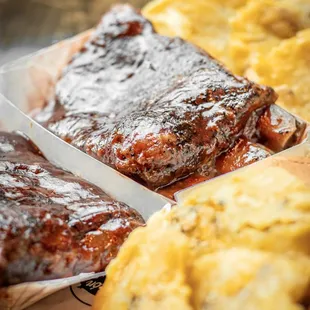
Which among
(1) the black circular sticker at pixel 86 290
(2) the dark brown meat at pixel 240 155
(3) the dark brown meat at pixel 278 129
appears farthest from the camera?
(3) the dark brown meat at pixel 278 129

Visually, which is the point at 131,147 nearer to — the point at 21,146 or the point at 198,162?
the point at 198,162

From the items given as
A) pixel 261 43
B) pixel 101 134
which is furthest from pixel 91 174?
pixel 261 43

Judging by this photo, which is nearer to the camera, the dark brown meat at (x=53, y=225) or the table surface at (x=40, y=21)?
the dark brown meat at (x=53, y=225)

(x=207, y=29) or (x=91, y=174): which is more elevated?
(x=207, y=29)

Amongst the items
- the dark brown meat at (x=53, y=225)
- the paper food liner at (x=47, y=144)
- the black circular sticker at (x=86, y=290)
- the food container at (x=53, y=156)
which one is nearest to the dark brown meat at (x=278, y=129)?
the food container at (x=53, y=156)

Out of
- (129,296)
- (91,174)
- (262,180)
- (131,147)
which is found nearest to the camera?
(129,296)

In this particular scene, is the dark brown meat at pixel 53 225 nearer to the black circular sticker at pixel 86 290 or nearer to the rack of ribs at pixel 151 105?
the black circular sticker at pixel 86 290

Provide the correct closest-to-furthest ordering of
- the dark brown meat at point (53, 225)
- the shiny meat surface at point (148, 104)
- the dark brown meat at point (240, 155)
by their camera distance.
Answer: the dark brown meat at point (53, 225) → the shiny meat surface at point (148, 104) → the dark brown meat at point (240, 155)
